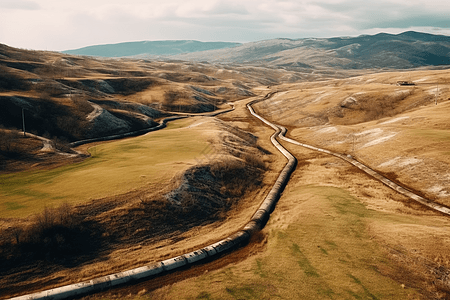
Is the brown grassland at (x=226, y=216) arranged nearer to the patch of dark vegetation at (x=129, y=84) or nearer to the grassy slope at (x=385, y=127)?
the grassy slope at (x=385, y=127)

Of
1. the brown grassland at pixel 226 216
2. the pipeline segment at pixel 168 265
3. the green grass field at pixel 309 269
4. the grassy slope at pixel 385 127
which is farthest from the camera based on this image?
the grassy slope at pixel 385 127

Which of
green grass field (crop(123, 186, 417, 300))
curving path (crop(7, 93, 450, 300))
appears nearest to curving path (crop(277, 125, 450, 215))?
curving path (crop(7, 93, 450, 300))

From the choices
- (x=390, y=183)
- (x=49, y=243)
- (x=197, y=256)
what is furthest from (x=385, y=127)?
(x=49, y=243)

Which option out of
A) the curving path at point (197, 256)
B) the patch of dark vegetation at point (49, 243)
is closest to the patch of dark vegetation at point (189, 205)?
the patch of dark vegetation at point (49, 243)

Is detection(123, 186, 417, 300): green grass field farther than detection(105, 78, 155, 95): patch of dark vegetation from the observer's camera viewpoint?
No

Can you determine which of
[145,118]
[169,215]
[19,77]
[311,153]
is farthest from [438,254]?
[19,77]

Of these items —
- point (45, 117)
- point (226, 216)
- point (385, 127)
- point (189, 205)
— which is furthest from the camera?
point (45, 117)

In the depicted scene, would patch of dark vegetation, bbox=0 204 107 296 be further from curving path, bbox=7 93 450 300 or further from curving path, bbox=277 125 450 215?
curving path, bbox=277 125 450 215

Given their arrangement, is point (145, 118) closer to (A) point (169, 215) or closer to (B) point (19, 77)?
(B) point (19, 77)

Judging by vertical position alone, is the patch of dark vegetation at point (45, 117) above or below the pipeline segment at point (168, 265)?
above

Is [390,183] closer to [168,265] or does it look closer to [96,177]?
[168,265]
